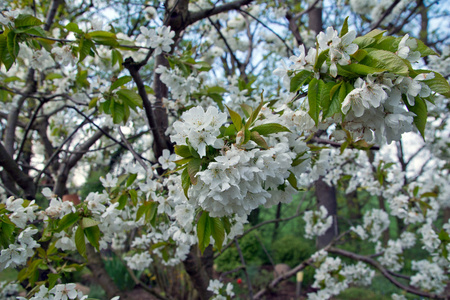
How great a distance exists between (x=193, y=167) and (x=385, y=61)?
0.56 metres

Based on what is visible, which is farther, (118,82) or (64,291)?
(118,82)

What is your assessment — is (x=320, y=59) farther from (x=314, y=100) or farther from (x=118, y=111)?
(x=118, y=111)

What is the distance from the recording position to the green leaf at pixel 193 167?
28.5 inches

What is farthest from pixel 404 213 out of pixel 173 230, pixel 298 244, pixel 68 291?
pixel 298 244

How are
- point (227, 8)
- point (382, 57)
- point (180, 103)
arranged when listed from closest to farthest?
point (382, 57)
point (180, 103)
point (227, 8)

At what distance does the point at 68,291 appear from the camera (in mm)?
1146

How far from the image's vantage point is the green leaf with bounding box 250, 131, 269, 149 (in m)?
0.75

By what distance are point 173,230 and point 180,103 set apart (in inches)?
34.5

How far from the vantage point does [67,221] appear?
1134 millimetres

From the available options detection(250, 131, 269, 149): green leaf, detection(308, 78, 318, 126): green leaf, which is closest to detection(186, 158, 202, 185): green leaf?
detection(250, 131, 269, 149): green leaf

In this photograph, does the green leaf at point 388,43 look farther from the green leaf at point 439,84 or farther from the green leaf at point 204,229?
the green leaf at point 204,229

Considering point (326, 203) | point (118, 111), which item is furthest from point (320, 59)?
point (326, 203)

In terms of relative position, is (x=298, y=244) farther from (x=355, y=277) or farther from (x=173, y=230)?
(x=173, y=230)

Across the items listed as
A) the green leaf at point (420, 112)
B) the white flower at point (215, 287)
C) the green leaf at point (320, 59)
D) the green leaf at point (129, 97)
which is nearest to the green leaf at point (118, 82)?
the green leaf at point (129, 97)
